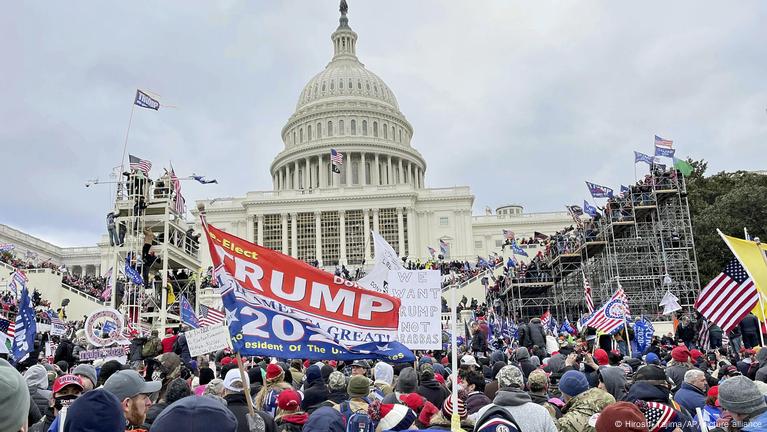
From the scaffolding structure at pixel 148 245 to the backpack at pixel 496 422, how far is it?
1751 cm

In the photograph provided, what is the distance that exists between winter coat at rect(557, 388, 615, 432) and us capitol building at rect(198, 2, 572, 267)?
57.8 meters

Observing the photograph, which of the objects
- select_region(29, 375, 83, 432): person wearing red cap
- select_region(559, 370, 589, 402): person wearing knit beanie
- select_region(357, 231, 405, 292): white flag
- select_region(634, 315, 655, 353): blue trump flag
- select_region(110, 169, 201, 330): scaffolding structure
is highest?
select_region(110, 169, 201, 330): scaffolding structure

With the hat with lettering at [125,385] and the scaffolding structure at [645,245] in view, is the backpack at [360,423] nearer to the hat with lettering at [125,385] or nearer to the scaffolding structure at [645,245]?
the hat with lettering at [125,385]

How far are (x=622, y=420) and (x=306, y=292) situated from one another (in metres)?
3.55

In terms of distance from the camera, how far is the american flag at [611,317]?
15445 mm

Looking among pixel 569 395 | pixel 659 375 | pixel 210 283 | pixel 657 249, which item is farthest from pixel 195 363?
pixel 210 283

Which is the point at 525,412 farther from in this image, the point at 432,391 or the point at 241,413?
the point at 432,391

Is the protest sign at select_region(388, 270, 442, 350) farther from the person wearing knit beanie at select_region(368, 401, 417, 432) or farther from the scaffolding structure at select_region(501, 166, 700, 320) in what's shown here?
the scaffolding structure at select_region(501, 166, 700, 320)

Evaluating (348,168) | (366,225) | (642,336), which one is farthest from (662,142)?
(348,168)

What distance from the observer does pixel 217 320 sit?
1638 centimetres

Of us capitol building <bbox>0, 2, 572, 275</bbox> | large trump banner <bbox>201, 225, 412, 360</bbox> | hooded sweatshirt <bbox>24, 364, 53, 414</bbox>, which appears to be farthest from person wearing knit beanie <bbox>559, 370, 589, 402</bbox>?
us capitol building <bbox>0, 2, 572, 275</bbox>

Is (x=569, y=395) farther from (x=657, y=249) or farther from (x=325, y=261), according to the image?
(x=325, y=261)

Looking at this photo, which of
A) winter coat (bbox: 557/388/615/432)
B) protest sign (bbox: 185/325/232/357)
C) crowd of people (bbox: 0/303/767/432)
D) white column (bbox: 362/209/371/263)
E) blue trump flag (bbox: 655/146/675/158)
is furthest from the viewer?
white column (bbox: 362/209/371/263)

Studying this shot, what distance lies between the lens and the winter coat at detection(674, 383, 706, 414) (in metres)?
6.32
